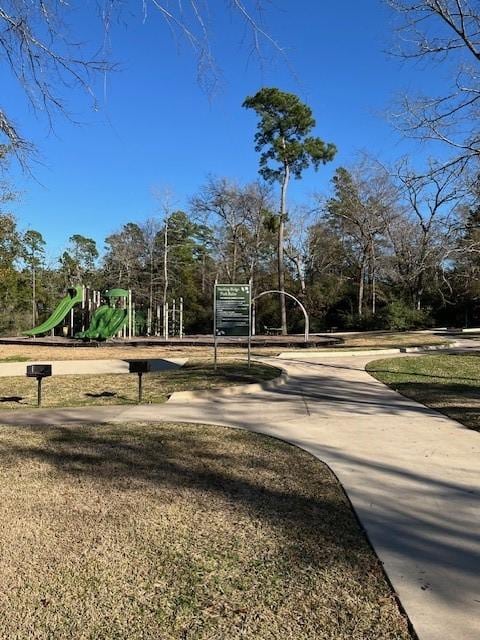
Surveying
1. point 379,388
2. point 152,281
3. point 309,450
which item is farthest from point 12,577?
point 152,281

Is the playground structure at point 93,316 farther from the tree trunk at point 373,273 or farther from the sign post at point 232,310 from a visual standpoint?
the tree trunk at point 373,273

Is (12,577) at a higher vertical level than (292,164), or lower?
lower

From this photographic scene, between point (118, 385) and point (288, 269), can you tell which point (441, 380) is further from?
point (288, 269)

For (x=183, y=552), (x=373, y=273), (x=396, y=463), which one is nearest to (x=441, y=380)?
(x=396, y=463)

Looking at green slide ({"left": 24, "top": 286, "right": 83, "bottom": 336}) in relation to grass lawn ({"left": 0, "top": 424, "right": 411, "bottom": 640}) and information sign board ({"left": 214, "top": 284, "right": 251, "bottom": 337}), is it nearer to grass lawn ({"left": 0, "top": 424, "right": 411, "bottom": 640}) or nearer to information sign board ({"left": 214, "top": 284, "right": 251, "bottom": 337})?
information sign board ({"left": 214, "top": 284, "right": 251, "bottom": 337})

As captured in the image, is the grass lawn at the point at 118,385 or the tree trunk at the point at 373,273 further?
the tree trunk at the point at 373,273

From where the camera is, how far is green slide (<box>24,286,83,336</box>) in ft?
92.5

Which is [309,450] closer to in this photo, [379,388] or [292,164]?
[379,388]

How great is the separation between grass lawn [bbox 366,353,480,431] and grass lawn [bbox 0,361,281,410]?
9.56 ft

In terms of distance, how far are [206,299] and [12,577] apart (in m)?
44.9

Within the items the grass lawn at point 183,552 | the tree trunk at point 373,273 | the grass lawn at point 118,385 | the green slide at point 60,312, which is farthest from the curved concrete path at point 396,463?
the tree trunk at point 373,273

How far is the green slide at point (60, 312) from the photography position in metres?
28.2

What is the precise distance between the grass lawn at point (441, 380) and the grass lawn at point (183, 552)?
401cm

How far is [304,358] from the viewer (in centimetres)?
1848
